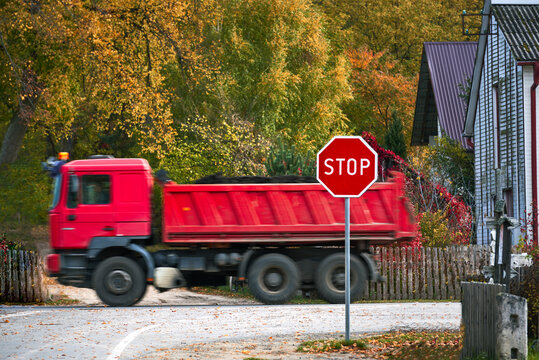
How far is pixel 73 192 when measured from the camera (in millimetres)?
22609

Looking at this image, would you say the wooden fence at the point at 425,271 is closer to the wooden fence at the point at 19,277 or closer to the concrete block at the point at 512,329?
the wooden fence at the point at 19,277

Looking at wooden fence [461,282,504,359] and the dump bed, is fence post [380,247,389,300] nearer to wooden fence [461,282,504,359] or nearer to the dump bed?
the dump bed

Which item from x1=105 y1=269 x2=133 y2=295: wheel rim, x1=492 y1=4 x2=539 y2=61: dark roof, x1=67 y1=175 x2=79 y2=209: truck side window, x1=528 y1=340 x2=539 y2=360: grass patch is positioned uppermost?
x1=492 y1=4 x2=539 y2=61: dark roof

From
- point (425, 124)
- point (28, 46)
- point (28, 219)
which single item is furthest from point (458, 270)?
point (28, 219)

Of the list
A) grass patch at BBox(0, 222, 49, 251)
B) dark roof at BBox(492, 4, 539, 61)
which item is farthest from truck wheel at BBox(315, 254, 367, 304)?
grass patch at BBox(0, 222, 49, 251)

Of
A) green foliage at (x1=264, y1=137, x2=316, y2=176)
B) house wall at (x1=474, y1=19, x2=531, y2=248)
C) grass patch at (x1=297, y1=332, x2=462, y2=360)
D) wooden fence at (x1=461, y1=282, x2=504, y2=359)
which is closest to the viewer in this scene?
wooden fence at (x1=461, y1=282, x2=504, y2=359)

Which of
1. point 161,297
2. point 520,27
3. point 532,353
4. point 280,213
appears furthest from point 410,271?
point 532,353

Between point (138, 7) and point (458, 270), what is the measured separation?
43.3ft

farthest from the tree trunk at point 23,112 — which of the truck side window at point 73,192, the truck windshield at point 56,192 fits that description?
the truck side window at point 73,192

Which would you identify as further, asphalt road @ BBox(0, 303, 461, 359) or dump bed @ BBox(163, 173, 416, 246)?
dump bed @ BBox(163, 173, 416, 246)

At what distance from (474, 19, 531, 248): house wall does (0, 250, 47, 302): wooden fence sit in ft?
43.8

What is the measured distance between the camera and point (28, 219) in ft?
199

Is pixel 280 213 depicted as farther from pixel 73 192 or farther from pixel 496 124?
pixel 496 124

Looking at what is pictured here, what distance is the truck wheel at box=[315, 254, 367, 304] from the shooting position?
73.5 feet
